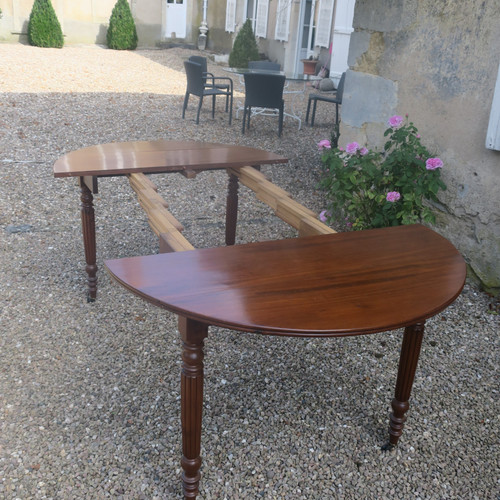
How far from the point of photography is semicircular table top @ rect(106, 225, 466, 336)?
166 cm

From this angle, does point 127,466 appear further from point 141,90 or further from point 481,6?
point 141,90

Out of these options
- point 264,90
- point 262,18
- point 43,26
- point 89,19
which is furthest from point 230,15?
point 264,90

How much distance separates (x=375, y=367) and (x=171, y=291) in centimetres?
148

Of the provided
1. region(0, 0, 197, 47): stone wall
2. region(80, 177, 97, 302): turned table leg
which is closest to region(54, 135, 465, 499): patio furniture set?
region(80, 177, 97, 302): turned table leg

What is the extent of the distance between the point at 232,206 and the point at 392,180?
42.6 inches

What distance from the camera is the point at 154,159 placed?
329 cm

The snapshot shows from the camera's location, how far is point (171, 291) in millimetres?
1771

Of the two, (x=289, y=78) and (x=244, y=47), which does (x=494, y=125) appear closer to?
(x=289, y=78)

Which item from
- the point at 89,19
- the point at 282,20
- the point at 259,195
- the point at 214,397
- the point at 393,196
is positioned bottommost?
the point at 214,397

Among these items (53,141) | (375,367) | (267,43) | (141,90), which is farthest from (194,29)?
(375,367)

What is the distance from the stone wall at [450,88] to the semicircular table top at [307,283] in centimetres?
151

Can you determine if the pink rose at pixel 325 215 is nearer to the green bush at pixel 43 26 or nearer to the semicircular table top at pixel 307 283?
the semicircular table top at pixel 307 283

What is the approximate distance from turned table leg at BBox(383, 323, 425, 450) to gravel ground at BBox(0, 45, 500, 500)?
4.1 inches

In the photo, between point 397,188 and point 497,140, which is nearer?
point 497,140
